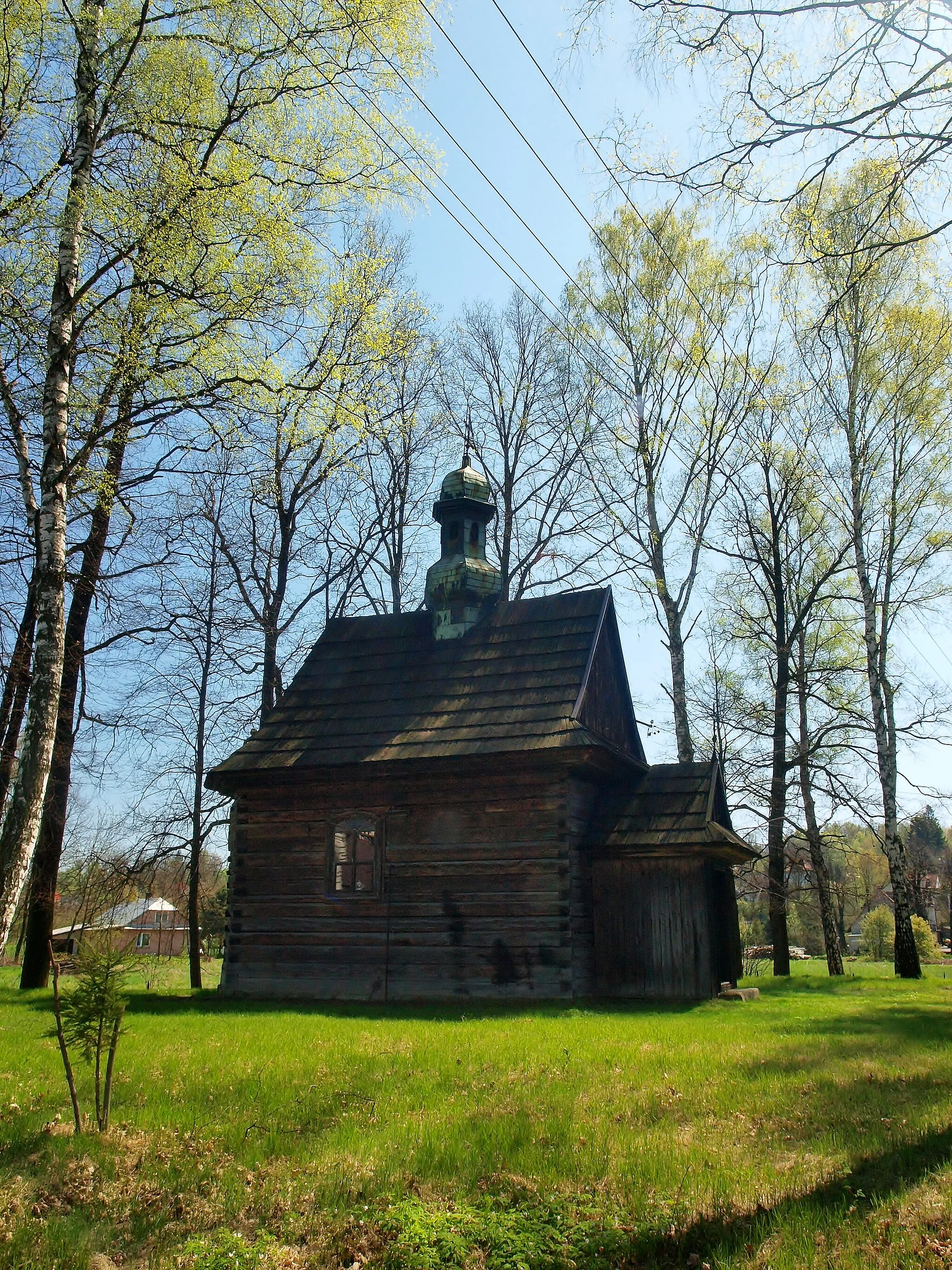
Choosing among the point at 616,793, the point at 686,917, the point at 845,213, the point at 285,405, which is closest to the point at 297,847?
the point at 616,793

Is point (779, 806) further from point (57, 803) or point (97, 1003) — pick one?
point (97, 1003)

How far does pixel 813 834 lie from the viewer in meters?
24.5

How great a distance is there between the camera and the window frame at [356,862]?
58.0 ft

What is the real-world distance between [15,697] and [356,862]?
261 inches

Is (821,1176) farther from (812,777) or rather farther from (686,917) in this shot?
(812,777)

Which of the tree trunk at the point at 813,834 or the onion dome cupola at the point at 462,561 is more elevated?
the onion dome cupola at the point at 462,561

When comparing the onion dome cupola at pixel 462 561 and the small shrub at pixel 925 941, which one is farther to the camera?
the small shrub at pixel 925 941

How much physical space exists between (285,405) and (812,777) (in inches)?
708

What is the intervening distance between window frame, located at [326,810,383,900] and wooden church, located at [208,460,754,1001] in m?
0.04

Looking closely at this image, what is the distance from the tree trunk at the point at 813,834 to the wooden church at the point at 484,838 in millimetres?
5389

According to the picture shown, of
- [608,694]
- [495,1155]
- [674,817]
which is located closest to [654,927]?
[674,817]

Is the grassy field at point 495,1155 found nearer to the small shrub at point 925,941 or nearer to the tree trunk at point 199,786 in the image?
the tree trunk at point 199,786

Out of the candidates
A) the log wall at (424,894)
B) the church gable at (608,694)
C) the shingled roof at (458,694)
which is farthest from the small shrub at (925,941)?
the log wall at (424,894)

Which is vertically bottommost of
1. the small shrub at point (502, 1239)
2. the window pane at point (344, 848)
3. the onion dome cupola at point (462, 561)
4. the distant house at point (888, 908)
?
the distant house at point (888, 908)
